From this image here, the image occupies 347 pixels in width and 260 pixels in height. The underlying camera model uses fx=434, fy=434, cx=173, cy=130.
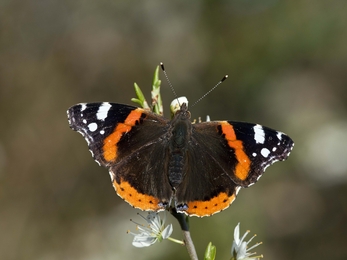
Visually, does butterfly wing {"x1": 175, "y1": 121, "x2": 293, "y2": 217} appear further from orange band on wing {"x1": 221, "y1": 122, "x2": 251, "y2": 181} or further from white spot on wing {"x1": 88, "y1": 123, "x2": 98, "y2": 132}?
white spot on wing {"x1": 88, "y1": 123, "x2": 98, "y2": 132}

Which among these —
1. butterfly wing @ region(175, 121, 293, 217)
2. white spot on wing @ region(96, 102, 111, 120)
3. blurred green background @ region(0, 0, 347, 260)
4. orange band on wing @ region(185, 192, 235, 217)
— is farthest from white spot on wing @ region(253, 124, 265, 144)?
blurred green background @ region(0, 0, 347, 260)

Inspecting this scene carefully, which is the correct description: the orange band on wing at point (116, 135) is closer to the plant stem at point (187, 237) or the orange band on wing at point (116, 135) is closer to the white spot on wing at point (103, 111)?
the white spot on wing at point (103, 111)

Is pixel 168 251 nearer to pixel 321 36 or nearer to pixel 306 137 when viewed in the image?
pixel 306 137

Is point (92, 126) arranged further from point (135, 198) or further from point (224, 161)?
point (224, 161)

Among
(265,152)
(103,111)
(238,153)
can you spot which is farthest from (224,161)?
(103,111)

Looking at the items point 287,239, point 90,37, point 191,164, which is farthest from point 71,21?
point 191,164

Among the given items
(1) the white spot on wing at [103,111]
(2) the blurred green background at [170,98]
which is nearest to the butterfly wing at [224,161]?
(1) the white spot on wing at [103,111]
